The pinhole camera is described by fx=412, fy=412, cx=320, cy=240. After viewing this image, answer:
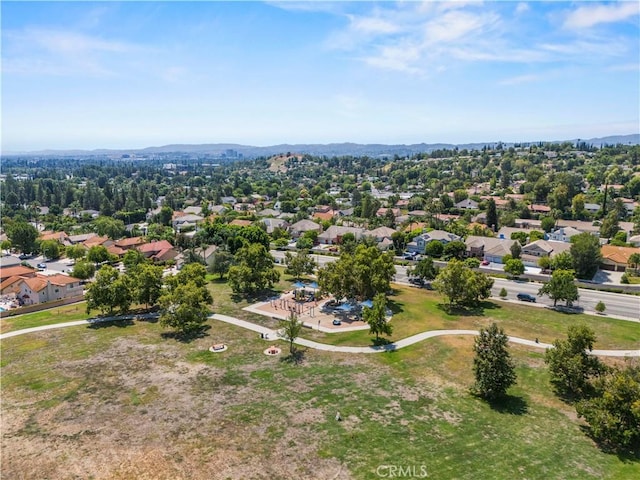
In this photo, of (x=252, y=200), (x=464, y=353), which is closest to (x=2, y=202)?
(x=252, y=200)

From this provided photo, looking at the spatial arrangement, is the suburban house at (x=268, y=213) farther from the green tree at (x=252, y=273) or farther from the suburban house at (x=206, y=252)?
the green tree at (x=252, y=273)

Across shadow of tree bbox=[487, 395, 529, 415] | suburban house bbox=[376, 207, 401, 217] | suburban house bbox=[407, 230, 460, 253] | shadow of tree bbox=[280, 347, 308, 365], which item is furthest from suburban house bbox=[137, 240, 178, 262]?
shadow of tree bbox=[487, 395, 529, 415]

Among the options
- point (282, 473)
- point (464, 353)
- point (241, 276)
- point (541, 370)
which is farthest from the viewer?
point (241, 276)

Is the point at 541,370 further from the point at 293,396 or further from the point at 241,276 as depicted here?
the point at 241,276

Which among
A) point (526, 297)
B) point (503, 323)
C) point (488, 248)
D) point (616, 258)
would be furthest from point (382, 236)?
point (503, 323)

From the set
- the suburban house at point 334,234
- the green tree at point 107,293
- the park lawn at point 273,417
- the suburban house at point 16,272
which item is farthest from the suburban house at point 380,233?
the suburban house at point 16,272

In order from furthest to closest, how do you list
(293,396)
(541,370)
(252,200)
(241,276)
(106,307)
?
(252,200), (241,276), (106,307), (541,370), (293,396)

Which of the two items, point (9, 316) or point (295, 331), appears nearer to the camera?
point (295, 331)
